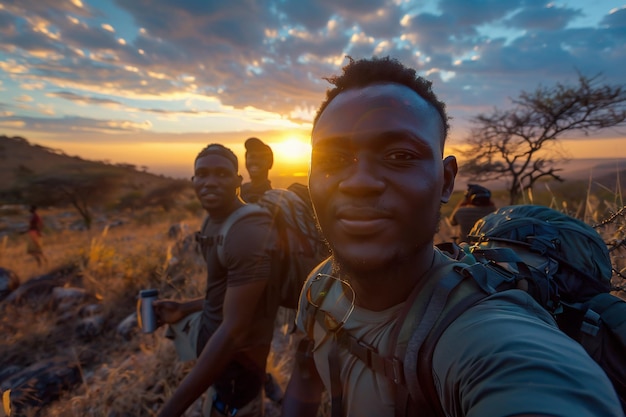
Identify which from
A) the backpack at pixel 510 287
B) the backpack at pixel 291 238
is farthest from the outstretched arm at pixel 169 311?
the backpack at pixel 510 287

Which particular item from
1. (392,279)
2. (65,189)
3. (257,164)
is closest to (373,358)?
(392,279)

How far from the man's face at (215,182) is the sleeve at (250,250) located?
315 millimetres

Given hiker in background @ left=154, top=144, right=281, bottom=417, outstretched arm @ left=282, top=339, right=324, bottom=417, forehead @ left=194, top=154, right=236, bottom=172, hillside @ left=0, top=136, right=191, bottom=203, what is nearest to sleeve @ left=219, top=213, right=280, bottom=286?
hiker in background @ left=154, top=144, right=281, bottom=417

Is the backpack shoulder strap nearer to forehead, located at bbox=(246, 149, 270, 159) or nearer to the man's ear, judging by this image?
the man's ear

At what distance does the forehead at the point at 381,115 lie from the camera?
91 cm

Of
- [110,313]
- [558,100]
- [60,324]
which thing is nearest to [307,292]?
[110,313]

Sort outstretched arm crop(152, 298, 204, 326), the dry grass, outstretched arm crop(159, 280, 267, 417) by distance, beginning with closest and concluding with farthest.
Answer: outstretched arm crop(159, 280, 267, 417) < outstretched arm crop(152, 298, 204, 326) < the dry grass

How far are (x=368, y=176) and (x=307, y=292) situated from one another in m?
0.64

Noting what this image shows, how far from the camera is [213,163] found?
91.8 inches

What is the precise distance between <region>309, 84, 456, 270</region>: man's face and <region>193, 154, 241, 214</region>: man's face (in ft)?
4.72

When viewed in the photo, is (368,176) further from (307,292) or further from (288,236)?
(288,236)

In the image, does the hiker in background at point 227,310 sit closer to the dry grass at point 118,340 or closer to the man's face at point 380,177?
the dry grass at point 118,340

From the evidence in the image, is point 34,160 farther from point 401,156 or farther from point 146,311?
point 401,156

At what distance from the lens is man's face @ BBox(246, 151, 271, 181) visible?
3.97 meters
